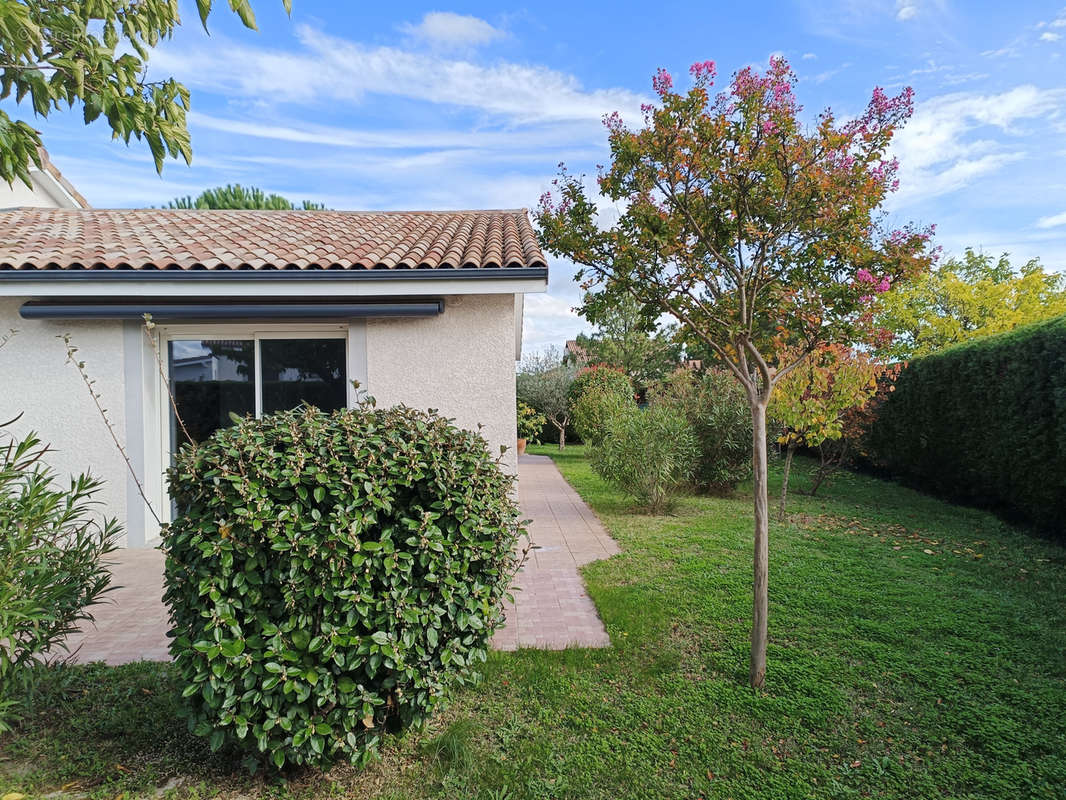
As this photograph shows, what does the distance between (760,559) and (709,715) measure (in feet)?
3.67

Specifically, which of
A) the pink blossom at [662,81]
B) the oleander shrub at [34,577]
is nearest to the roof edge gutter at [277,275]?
the pink blossom at [662,81]

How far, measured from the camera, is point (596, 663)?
437cm

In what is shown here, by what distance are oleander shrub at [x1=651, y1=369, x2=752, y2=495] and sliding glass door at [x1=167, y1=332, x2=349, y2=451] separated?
6.43 m

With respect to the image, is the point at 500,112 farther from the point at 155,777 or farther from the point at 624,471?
the point at 155,777

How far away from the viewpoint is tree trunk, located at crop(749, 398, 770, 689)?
4.11 meters

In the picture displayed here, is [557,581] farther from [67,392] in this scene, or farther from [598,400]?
[598,400]

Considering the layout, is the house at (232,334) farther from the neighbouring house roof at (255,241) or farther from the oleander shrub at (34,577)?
the oleander shrub at (34,577)

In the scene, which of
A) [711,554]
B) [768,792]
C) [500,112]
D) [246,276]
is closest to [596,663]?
[768,792]

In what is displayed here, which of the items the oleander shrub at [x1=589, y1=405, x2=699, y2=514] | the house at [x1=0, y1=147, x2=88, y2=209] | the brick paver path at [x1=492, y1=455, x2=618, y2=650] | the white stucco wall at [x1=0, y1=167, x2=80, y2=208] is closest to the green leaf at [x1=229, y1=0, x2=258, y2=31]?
the brick paver path at [x1=492, y1=455, x2=618, y2=650]

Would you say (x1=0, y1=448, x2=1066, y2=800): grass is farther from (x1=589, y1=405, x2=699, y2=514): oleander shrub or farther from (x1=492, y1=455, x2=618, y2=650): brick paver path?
(x1=589, y1=405, x2=699, y2=514): oleander shrub

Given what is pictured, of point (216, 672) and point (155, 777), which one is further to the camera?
point (155, 777)

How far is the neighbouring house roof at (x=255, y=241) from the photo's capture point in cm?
692

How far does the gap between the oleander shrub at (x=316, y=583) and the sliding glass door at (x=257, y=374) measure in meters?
4.79

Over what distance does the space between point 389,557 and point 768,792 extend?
2.28 m
